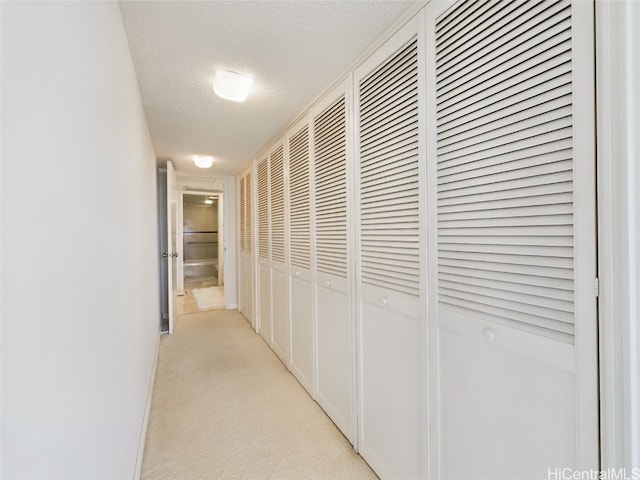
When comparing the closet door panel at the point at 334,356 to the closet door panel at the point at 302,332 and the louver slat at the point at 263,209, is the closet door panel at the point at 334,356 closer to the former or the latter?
the closet door panel at the point at 302,332

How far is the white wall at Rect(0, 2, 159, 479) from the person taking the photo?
47 cm

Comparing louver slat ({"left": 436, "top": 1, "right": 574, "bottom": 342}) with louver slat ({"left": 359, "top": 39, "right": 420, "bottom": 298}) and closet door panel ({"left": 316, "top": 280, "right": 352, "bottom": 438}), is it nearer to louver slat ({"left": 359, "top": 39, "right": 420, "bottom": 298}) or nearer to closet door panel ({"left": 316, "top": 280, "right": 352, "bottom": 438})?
louver slat ({"left": 359, "top": 39, "right": 420, "bottom": 298})

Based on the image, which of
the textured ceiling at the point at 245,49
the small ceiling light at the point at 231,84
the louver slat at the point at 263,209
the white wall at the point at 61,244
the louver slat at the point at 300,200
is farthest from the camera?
the louver slat at the point at 263,209

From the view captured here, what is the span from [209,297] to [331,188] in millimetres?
4823

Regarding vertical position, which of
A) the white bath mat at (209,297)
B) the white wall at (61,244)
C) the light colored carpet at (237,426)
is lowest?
the light colored carpet at (237,426)

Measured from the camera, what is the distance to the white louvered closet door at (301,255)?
91.8 inches

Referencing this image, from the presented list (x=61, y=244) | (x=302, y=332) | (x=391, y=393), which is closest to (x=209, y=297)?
(x=302, y=332)

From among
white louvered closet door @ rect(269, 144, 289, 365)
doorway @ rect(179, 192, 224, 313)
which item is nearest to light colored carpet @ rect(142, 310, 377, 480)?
white louvered closet door @ rect(269, 144, 289, 365)

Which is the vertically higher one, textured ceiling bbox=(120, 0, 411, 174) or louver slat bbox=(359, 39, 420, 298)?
textured ceiling bbox=(120, 0, 411, 174)

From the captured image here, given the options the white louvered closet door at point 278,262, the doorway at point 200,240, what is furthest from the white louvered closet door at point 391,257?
the doorway at point 200,240

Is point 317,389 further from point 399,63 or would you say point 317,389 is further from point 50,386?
point 399,63

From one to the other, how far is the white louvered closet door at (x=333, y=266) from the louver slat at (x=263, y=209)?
1.25 meters

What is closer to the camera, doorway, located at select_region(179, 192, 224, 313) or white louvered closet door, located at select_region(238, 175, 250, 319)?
white louvered closet door, located at select_region(238, 175, 250, 319)

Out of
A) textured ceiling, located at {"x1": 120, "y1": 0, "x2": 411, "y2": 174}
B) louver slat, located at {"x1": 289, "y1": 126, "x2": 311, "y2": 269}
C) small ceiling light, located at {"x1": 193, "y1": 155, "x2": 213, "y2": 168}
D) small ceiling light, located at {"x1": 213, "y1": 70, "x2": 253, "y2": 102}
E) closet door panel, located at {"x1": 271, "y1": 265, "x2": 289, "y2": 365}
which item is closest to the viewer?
textured ceiling, located at {"x1": 120, "y1": 0, "x2": 411, "y2": 174}
